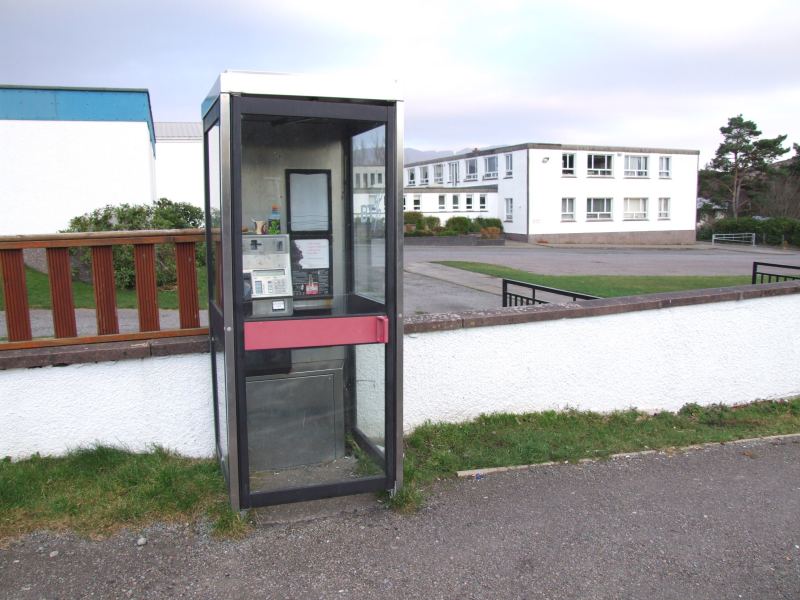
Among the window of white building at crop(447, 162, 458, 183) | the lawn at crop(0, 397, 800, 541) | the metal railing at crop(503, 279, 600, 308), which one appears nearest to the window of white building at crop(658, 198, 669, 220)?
the window of white building at crop(447, 162, 458, 183)

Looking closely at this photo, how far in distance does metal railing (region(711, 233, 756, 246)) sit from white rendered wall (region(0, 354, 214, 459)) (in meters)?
50.2

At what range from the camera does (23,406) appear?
14.7ft

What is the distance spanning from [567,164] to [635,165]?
→ 5.95 meters

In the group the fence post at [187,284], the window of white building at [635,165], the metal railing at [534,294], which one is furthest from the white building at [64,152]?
the window of white building at [635,165]

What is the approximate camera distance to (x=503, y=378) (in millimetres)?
5641

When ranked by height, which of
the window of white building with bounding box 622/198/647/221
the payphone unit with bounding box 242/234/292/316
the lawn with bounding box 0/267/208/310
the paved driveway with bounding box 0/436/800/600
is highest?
the window of white building with bounding box 622/198/647/221

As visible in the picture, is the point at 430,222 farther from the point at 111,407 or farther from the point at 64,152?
the point at 111,407

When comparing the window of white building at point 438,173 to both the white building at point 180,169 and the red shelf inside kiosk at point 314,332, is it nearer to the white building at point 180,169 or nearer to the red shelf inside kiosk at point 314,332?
the white building at point 180,169

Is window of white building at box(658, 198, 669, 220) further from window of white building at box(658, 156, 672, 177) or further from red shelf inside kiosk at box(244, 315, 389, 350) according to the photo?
A: red shelf inside kiosk at box(244, 315, 389, 350)

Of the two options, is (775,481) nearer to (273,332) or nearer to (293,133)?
(273,332)

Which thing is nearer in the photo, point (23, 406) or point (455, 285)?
point (23, 406)

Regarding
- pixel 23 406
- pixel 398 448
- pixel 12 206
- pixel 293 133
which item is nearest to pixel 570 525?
pixel 398 448

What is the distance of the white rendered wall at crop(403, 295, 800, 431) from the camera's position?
5438 millimetres

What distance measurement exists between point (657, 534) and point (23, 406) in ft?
12.9
